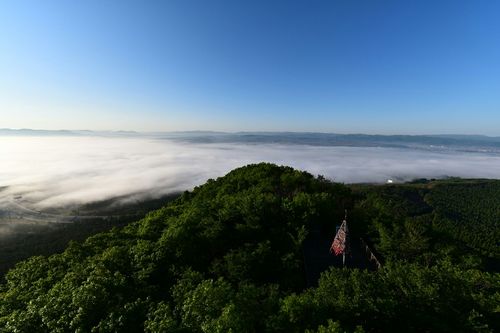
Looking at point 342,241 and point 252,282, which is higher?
point 342,241

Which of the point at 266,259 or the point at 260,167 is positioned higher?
the point at 260,167

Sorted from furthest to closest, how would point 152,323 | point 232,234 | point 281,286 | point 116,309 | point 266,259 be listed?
point 232,234 → point 266,259 → point 281,286 → point 116,309 → point 152,323

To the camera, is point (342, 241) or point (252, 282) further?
point (342, 241)

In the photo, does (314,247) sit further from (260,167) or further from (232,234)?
(260,167)

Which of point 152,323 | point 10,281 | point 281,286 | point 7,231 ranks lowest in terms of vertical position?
point 7,231

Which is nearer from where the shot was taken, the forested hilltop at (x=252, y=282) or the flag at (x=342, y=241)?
the forested hilltop at (x=252, y=282)

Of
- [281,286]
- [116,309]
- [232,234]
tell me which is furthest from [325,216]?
[116,309]

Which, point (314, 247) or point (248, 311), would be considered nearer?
point (248, 311)

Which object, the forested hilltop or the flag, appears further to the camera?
the flag
